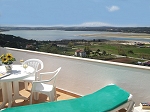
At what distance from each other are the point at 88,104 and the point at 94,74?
1.09 metres

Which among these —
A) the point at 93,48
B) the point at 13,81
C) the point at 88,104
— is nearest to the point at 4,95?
the point at 13,81

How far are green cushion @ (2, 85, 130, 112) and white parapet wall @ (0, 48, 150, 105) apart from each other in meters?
0.44

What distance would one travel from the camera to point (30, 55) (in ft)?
15.1

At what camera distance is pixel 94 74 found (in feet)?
11.5

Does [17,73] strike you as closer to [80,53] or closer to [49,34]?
[80,53]

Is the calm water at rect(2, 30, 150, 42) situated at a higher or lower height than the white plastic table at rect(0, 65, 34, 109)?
higher

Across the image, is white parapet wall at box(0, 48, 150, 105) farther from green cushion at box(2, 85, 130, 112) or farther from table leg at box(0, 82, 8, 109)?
table leg at box(0, 82, 8, 109)

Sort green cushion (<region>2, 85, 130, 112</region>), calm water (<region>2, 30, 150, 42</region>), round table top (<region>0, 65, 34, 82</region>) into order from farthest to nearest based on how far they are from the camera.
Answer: calm water (<region>2, 30, 150, 42</region>) < round table top (<region>0, 65, 34, 82</region>) < green cushion (<region>2, 85, 130, 112</region>)

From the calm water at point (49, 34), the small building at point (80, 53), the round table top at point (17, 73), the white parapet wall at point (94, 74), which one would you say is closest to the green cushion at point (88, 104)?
the white parapet wall at point (94, 74)

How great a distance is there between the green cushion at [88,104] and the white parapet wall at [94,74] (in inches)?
17.2

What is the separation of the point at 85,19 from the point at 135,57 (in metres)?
1.47

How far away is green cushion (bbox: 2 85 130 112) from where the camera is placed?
7.65 feet

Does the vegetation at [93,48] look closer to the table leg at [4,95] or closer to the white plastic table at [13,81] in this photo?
the white plastic table at [13,81]

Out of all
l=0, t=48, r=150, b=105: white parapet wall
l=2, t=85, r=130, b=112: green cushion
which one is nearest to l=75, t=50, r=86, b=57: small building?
l=0, t=48, r=150, b=105: white parapet wall
